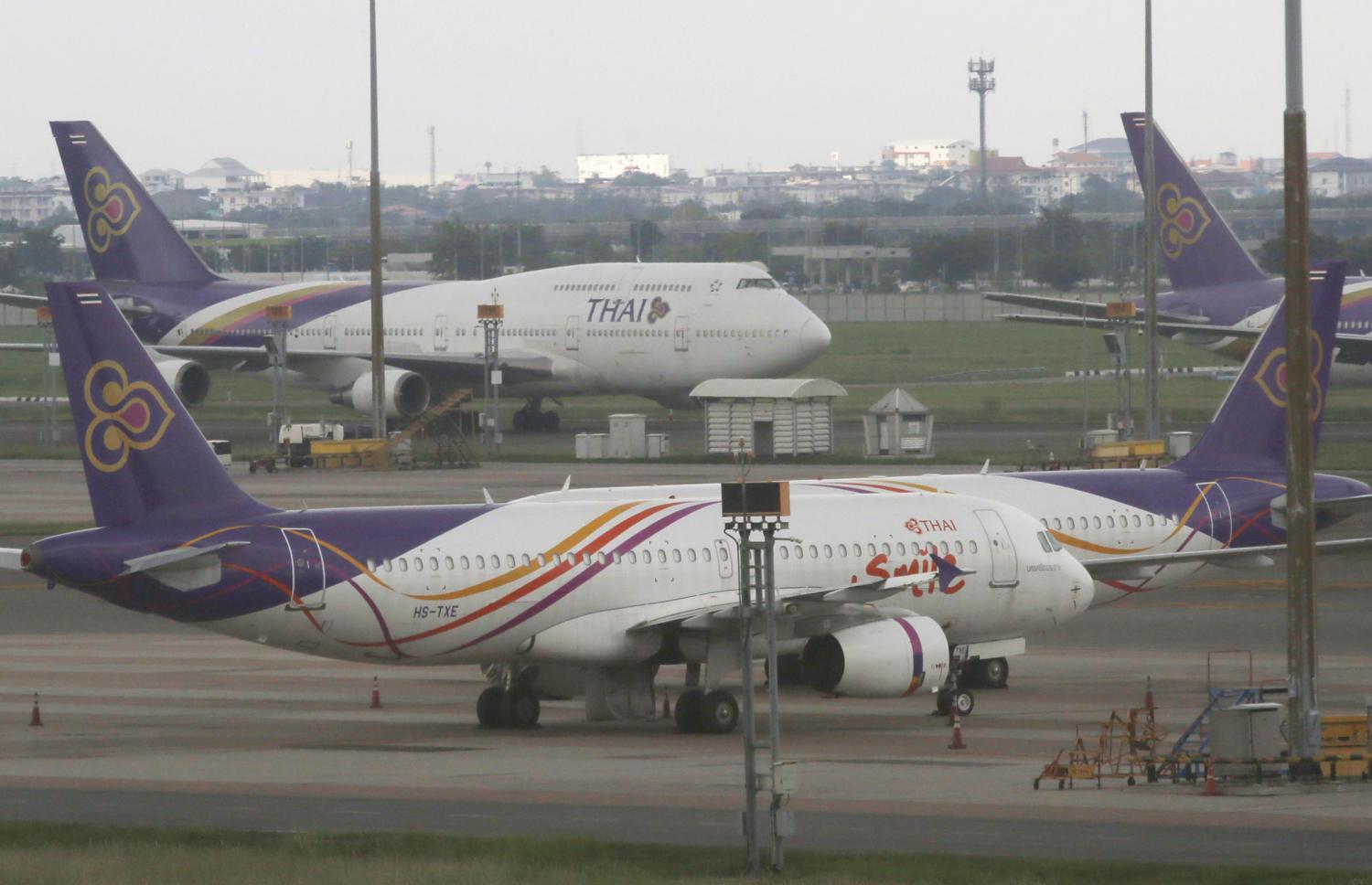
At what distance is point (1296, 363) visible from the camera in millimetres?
27703

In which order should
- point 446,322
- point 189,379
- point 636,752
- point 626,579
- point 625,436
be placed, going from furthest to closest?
1. point 446,322
2. point 189,379
3. point 625,436
4. point 626,579
5. point 636,752

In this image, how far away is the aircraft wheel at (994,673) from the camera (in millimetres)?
38844

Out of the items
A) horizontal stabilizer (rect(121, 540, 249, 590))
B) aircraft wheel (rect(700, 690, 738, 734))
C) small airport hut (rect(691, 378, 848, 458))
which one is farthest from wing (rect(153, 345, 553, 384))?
horizontal stabilizer (rect(121, 540, 249, 590))

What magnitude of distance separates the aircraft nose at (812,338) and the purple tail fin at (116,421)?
52.2 m

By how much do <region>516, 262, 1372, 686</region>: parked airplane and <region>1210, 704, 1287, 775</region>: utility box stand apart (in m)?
9.06

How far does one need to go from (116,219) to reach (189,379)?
9212 millimetres

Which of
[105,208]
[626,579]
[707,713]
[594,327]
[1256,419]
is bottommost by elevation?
[707,713]

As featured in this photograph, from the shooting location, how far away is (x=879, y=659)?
33062 millimetres

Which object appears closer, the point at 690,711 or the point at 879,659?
the point at 879,659

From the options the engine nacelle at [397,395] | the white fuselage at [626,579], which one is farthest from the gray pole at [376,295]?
the white fuselage at [626,579]

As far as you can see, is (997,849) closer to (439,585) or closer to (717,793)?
(717,793)

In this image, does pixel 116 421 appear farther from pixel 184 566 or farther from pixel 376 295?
pixel 376 295

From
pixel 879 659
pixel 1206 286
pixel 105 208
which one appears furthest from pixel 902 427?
pixel 879 659

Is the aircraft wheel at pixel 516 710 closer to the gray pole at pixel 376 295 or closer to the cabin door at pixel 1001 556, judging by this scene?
the cabin door at pixel 1001 556
